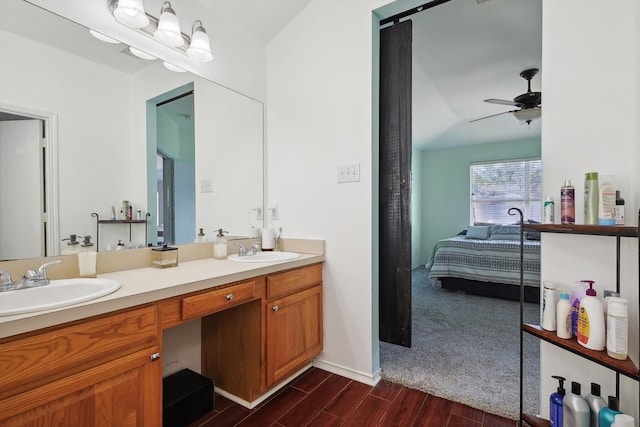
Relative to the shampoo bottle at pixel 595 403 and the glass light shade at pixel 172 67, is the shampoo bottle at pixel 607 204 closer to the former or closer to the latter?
the shampoo bottle at pixel 595 403

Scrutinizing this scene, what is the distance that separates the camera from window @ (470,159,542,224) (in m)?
5.16

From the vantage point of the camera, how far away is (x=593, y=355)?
1.07m

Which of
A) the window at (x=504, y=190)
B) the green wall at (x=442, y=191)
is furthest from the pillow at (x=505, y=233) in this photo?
the green wall at (x=442, y=191)

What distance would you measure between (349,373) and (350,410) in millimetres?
329

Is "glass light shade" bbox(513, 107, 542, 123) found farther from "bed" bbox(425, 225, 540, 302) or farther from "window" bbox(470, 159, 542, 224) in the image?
"window" bbox(470, 159, 542, 224)

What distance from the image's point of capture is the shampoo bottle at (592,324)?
Answer: 109 centimetres

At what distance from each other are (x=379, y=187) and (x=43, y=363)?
5.82 feet

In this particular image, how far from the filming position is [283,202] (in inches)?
90.1

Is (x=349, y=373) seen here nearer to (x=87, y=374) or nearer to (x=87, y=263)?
(x=87, y=374)

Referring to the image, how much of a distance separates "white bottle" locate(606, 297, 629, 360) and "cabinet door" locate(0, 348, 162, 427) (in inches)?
64.6

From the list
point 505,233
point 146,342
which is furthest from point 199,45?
point 505,233

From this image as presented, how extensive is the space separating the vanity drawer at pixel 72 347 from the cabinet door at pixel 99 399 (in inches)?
1.0

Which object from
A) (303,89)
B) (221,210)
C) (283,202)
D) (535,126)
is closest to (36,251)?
(221,210)

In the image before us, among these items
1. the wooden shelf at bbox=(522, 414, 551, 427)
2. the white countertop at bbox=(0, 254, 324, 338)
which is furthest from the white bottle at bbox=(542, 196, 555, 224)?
the white countertop at bbox=(0, 254, 324, 338)
